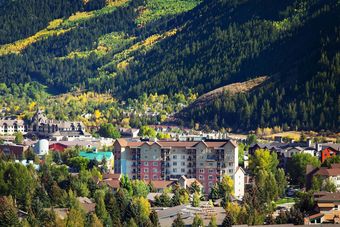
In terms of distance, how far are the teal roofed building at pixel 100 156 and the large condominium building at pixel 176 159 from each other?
4449 mm

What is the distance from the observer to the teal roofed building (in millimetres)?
123188

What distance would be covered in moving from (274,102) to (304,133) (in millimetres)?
17025

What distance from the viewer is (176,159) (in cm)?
11575

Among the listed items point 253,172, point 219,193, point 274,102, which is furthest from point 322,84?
point 219,193

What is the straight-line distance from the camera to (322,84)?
545ft

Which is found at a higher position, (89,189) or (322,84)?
(322,84)

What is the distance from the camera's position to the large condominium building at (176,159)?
11388 cm

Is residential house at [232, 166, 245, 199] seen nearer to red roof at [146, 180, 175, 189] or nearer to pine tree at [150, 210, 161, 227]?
red roof at [146, 180, 175, 189]

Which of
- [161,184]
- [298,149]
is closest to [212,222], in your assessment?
[161,184]

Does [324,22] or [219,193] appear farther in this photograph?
[324,22]

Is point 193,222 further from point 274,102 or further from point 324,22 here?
point 324,22

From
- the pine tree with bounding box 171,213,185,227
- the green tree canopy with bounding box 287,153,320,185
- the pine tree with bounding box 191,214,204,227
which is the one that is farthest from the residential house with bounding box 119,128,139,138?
the pine tree with bounding box 191,214,204,227

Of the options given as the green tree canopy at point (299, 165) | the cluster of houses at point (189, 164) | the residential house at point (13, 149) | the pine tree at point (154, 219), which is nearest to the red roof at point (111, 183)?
the cluster of houses at point (189, 164)

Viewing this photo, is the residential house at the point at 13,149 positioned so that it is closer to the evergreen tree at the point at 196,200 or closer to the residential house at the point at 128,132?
the residential house at the point at 128,132
